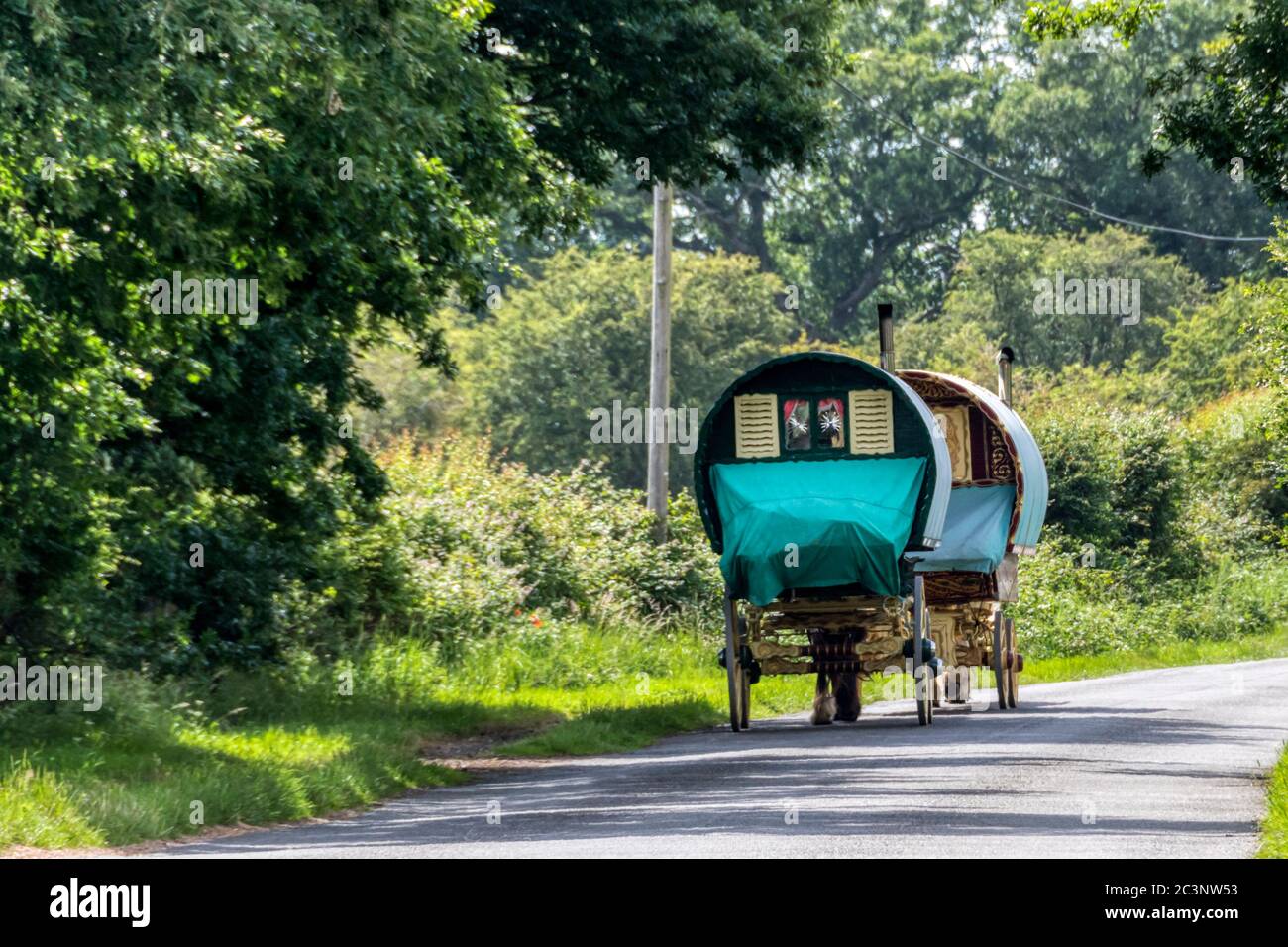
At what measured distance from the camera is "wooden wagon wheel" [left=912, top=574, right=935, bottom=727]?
22.5 m

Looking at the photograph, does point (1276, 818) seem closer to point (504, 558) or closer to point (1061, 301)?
point (504, 558)

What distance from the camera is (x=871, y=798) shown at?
51.1ft

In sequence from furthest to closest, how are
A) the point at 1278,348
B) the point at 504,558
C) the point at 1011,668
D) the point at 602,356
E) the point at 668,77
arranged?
the point at 602,356
the point at 1278,348
the point at 504,558
the point at 1011,668
the point at 668,77

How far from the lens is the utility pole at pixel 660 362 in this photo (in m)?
35.9

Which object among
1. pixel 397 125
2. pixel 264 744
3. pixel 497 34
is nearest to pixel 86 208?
pixel 397 125

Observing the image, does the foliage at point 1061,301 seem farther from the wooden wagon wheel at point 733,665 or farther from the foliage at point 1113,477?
the wooden wagon wheel at point 733,665

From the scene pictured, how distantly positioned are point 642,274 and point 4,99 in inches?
2207

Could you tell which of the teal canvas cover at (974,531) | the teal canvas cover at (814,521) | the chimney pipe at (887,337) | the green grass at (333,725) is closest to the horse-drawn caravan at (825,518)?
the teal canvas cover at (814,521)

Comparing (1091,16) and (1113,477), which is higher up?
(1091,16)

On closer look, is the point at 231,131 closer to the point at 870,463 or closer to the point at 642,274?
the point at 870,463

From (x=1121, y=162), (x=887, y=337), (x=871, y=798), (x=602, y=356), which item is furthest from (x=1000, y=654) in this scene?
(x=1121, y=162)

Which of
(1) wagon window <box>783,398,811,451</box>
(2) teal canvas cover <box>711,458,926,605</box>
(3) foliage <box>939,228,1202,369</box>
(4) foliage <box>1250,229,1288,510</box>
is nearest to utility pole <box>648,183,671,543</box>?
(4) foliage <box>1250,229,1288,510</box>

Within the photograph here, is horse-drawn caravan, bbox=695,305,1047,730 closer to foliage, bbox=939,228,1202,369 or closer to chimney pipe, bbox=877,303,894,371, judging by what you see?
chimney pipe, bbox=877,303,894,371

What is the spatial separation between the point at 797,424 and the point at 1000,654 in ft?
15.4
